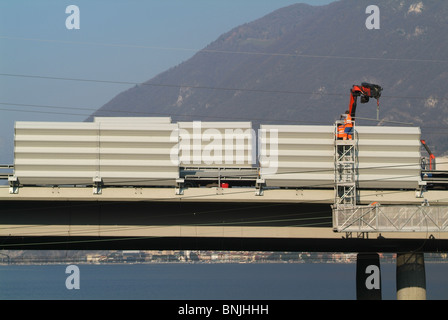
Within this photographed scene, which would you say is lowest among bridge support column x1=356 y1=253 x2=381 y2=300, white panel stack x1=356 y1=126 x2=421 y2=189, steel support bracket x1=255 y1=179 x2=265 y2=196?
bridge support column x1=356 y1=253 x2=381 y2=300

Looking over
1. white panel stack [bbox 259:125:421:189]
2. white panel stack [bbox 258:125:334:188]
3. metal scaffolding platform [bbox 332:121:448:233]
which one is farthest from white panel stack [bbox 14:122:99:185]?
metal scaffolding platform [bbox 332:121:448:233]

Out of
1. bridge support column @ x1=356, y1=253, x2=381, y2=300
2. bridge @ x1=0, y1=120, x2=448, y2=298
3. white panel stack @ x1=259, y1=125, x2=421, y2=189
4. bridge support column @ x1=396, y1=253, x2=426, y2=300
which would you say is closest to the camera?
bridge @ x1=0, y1=120, x2=448, y2=298

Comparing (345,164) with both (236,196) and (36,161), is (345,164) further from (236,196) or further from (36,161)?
(36,161)

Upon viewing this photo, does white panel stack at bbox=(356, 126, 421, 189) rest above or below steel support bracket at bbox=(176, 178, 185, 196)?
above

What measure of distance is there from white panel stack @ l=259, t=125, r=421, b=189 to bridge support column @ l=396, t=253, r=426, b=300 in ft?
19.4

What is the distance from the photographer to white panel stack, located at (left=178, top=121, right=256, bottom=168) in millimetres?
49375

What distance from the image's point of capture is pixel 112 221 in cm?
4959

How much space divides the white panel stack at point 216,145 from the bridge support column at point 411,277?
13.6 meters

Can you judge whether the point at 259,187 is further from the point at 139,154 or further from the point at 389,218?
the point at 389,218

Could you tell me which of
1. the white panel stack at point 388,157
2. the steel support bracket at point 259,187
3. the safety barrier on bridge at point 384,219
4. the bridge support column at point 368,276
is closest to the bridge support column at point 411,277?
the bridge support column at point 368,276

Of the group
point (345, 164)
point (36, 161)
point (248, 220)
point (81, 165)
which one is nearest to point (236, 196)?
point (248, 220)

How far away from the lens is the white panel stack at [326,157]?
48.7m

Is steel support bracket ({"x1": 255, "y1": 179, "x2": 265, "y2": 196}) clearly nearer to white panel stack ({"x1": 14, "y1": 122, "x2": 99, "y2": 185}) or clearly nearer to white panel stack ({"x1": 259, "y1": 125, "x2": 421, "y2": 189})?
white panel stack ({"x1": 259, "y1": 125, "x2": 421, "y2": 189})

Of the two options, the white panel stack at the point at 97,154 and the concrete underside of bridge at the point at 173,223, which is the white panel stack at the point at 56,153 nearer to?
the white panel stack at the point at 97,154
